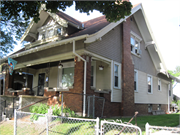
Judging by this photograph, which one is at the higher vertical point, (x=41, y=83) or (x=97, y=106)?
(x=41, y=83)

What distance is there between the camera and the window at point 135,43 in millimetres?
14430

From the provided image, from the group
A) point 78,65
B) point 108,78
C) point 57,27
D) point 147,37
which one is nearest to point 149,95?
point 147,37

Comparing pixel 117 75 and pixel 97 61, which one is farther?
pixel 97 61

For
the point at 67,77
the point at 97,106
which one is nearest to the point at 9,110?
the point at 67,77

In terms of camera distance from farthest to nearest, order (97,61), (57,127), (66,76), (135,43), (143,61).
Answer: (143,61), (135,43), (66,76), (97,61), (57,127)

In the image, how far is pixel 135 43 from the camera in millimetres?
14883

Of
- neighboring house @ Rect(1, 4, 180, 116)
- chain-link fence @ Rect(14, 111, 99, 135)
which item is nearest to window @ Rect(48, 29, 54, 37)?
neighboring house @ Rect(1, 4, 180, 116)

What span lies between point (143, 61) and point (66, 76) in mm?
7244

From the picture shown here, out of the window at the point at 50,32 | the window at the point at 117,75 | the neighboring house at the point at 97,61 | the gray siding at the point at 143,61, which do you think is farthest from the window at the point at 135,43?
the window at the point at 50,32

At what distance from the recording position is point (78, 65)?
9.59 meters

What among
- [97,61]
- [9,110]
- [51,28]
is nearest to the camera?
[9,110]

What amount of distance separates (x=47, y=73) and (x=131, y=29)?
7.98 metres

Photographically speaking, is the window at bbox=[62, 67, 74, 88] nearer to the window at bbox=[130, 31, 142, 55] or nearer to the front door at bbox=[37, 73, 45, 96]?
the front door at bbox=[37, 73, 45, 96]

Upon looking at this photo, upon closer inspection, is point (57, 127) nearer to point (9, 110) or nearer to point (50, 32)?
point (9, 110)
